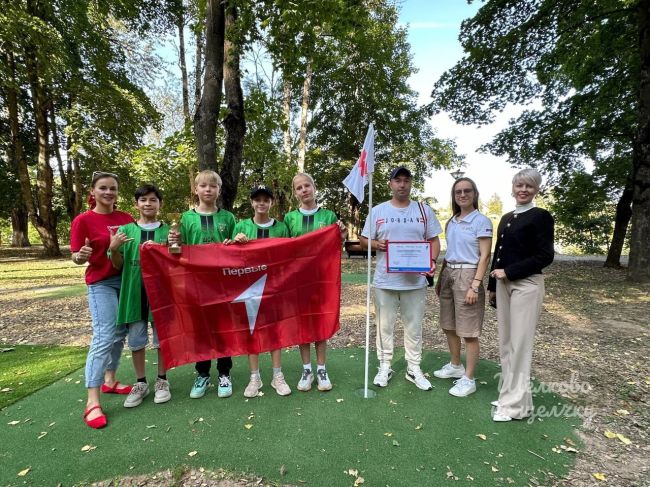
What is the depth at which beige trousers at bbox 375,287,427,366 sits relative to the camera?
137 inches

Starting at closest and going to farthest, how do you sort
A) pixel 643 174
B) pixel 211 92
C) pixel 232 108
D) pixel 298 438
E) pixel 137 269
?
pixel 298 438 → pixel 137 269 → pixel 211 92 → pixel 232 108 → pixel 643 174

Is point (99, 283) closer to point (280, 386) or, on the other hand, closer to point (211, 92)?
point (280, 386)

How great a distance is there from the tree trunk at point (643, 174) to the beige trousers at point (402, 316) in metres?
8.88

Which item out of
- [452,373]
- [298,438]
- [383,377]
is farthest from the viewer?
[452,373]

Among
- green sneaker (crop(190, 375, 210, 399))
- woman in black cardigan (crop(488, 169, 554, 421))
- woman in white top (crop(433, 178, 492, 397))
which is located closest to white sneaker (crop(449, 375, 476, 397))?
woman in white top (crop(433, 178, 492, 397))

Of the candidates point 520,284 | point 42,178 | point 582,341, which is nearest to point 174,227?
point 520,284

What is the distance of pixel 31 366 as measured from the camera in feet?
13.8

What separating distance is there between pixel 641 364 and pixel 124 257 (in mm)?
5780

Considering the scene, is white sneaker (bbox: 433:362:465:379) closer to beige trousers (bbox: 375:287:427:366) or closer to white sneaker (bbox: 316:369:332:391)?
beige trousers (bbox: 375:287:427:366)

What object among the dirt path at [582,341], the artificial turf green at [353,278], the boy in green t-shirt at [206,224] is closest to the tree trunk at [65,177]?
the dirt path at [582,341]

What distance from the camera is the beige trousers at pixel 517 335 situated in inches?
111

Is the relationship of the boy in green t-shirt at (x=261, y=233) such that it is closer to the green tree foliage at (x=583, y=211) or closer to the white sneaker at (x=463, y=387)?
the white sneaker at (x=463, y=387)

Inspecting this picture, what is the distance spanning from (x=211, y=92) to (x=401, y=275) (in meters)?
5.07

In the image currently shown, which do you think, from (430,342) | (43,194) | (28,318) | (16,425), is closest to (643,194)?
(430,342)
